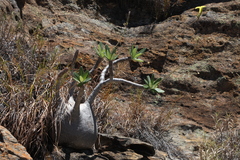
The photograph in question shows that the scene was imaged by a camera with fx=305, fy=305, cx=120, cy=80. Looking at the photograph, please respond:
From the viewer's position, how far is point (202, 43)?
566cm

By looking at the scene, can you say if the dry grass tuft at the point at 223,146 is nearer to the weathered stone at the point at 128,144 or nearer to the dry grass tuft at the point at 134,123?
the dry grass tuft at the point at 134,123

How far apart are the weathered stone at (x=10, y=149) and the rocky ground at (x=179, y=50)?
2275 mm

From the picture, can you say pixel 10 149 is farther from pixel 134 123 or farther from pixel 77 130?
pixel 134 123

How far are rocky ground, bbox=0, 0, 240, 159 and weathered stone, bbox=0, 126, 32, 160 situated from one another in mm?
2275

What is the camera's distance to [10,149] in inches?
85.6

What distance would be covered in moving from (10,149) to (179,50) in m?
4.07

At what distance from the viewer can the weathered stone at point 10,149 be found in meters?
2.10

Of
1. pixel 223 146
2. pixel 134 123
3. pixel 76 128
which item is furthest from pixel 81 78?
pixel 223 146

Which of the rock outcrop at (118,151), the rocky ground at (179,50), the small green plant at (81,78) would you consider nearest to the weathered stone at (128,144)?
the rock outcrop at (118,151)

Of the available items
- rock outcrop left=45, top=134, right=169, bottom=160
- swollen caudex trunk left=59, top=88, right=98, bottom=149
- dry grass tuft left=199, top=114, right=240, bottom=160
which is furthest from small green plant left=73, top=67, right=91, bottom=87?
dry grass tuft left=199, top=114, right=240, bottom=160

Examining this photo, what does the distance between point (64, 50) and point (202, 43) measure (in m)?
2.58

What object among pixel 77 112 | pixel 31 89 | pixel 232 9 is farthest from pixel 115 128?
pixel 232 9

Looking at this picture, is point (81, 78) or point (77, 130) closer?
point (81, 78)

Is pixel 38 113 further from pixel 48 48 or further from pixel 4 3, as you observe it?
pixel 4 3
